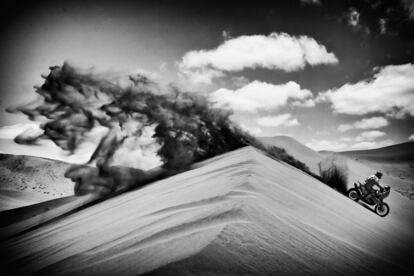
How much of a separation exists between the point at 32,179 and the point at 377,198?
2975cm

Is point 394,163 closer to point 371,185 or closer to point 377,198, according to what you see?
point 371,185

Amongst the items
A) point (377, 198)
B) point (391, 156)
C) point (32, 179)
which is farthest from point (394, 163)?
point (32, 179)

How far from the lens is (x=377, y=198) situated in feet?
24.6

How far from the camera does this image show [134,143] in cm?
819

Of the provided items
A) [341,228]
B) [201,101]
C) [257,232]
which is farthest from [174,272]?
[201,101]

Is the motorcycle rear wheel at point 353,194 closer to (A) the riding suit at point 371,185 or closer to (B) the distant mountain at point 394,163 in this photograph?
(A) the riding suit at point 371,185

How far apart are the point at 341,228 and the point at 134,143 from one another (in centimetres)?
624

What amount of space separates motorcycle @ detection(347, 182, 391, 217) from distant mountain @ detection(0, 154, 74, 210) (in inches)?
823

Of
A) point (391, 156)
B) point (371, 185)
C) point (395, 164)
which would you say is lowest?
point (371, 185)

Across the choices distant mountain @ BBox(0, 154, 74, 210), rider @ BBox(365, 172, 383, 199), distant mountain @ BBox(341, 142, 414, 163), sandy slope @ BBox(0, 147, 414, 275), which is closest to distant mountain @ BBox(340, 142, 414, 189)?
distant mountain @ BBox(341, 142, 414, 163)

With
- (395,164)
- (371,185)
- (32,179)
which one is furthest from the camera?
(395,164)

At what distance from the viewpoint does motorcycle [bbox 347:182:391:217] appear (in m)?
7.22

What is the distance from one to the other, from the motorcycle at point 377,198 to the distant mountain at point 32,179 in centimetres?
2091

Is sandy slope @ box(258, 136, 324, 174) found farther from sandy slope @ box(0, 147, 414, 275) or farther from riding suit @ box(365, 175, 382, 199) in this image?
sandy slope @ box(0, 147, 414, 275)
